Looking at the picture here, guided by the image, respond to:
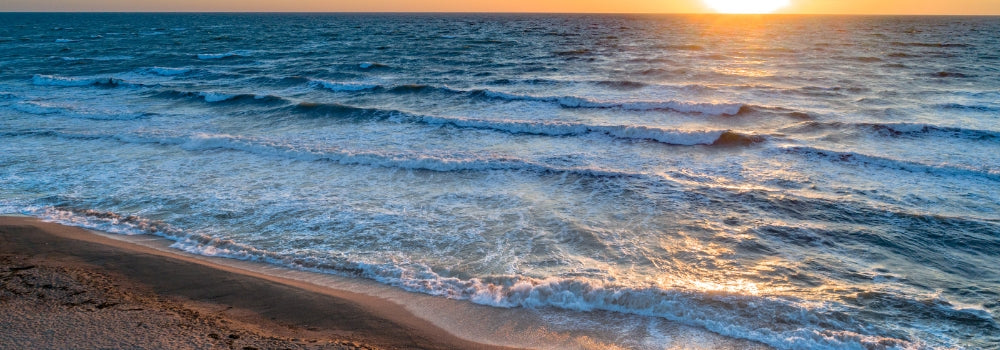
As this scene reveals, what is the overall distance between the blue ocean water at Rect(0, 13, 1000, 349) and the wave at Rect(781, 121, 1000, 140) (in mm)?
85

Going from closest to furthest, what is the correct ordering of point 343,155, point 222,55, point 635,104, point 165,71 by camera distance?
1. point 343,155
2. point 635,104
3. point 165,71
4. point 222,55

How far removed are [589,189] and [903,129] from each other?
10707 millimetres

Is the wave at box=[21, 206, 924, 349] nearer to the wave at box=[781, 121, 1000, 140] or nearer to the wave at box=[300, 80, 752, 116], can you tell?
the wave at box=[781, 121, 1000, 140]

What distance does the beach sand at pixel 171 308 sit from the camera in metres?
5.59

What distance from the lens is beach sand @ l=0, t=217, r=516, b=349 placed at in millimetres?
5590

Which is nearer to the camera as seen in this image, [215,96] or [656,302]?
[656,302]

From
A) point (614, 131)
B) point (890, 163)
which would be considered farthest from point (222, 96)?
point (890, 163)

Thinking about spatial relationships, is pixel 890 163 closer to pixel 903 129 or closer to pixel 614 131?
pixel 903 129

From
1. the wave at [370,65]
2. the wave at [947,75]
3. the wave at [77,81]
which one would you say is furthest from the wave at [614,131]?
the wave at [947,75]

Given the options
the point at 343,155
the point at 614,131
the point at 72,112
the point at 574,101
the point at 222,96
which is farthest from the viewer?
the point at 222,96

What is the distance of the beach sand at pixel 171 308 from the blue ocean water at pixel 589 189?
0.78 meters

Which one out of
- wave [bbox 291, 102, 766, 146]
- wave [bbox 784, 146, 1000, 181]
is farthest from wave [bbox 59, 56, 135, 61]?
wave [bbox 784, 146, 1000, 181]

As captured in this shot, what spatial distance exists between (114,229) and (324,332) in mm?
5282

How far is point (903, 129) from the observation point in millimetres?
15938
